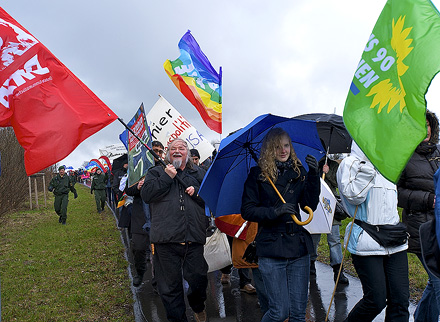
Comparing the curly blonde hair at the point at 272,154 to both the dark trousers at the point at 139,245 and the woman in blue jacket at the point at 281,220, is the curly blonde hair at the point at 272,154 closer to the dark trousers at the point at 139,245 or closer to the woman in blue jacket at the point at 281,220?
the woman in blue jacket at the point at 281,220

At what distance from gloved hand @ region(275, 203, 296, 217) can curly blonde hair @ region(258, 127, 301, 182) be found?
288 mm

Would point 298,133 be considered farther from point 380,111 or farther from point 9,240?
point 9,240

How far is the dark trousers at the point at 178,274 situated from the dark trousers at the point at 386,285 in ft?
5.77

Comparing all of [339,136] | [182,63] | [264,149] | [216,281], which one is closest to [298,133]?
[264,149]

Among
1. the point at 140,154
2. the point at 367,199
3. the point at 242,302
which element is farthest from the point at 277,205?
the point at 242,302

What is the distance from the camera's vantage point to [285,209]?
3467mm

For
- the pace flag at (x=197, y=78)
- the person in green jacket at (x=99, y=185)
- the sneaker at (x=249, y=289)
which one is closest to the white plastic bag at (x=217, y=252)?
the sneaker at (x=249, y=289)

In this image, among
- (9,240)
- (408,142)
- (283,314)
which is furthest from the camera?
(9,240)

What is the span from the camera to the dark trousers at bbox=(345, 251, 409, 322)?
3560 mm

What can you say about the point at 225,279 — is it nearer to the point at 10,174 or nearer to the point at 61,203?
the point at 61,203

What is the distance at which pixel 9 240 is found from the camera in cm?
1334

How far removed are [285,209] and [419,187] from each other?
1388 millimetres

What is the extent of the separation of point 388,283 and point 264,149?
1.56 metres

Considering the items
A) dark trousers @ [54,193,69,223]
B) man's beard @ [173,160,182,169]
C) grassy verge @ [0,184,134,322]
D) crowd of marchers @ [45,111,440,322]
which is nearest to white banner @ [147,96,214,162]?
grassy verge @ [0,184,134,322]
